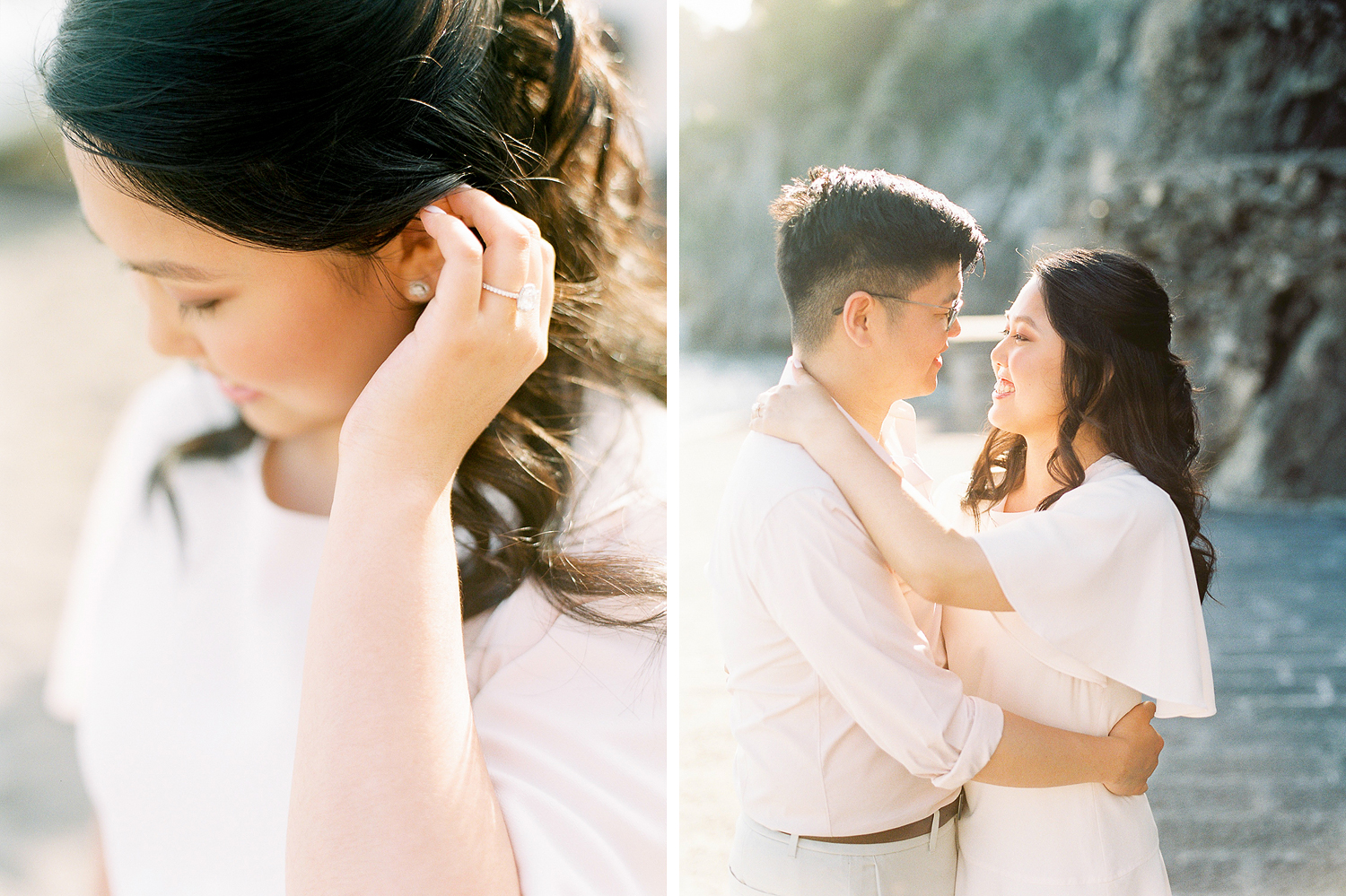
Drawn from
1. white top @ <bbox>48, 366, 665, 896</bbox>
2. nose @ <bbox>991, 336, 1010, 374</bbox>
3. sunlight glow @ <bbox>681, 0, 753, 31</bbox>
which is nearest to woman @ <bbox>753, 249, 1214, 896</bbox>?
nose @ <bbox>991, 336, 1010, 374</bbox>

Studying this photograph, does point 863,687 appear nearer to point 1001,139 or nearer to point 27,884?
point 1001,139

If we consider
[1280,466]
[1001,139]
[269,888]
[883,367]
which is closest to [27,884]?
[269,888]

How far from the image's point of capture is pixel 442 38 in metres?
0.99

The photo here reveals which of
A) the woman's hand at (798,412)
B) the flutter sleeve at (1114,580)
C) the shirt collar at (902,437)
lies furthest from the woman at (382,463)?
the flutter sleeve at (1114,580)

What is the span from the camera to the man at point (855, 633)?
0.93 meters

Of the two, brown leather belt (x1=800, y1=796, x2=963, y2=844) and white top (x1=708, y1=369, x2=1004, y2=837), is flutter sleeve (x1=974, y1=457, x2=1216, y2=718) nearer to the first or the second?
white top (x1=708, y1=369, x2=1004, y2=837)

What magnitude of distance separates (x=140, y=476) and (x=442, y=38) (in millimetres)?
1178

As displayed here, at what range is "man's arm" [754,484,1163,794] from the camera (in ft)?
3.00

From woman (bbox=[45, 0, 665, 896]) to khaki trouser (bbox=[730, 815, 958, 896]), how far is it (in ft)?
0.50

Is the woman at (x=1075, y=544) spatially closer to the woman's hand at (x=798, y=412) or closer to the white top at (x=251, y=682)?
the woman's hand at (x=798, y=412)

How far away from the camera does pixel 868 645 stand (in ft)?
3.03

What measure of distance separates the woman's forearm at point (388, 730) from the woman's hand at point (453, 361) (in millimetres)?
45

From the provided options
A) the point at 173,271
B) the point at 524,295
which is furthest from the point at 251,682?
the point at 524,295

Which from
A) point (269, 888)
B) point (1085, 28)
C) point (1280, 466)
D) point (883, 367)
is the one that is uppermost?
point (1085, 28)
